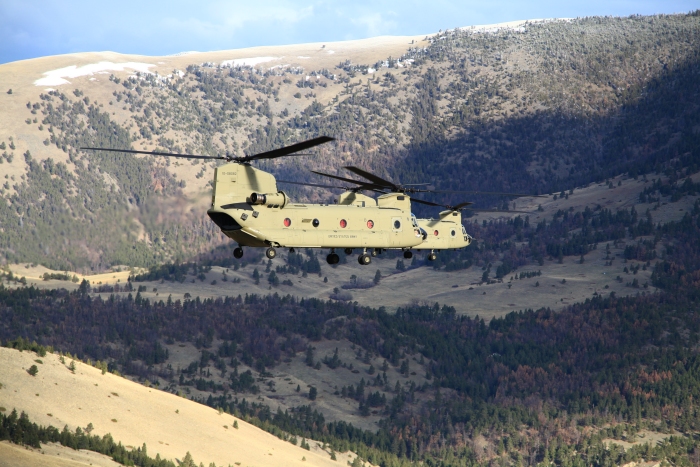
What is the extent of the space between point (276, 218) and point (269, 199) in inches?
49.5

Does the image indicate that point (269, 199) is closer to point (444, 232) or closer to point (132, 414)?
point (444, 232)

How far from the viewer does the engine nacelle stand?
2628 inches

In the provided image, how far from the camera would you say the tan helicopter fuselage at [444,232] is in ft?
271

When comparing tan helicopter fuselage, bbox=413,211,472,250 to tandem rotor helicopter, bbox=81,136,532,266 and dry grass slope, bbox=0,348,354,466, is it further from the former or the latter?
dry grass slope, bbox=0,348,354,466

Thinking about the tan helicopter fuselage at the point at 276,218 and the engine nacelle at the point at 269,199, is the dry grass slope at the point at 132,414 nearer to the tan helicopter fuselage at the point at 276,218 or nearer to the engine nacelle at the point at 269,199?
the tan helicopter fuselage at the point at 276,218

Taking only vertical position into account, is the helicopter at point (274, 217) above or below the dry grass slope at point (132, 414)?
above

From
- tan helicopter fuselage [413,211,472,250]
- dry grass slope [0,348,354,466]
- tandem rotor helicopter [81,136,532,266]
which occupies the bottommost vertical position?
dry grass slope [0,348,354,466]

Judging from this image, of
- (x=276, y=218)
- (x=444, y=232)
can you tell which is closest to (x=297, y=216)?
(x=276, y=218)

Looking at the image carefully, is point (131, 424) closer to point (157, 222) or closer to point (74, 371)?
Answer: point (74, 371)

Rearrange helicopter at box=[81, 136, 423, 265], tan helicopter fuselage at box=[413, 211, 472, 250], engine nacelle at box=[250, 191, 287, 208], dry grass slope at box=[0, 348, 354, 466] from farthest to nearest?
1. dry grass slope at box=[0, 348, 354, 466]
2. tan helicopter fuselage at box=[413, 211, 472, 250]
3. engine nacelle at box=[250, 191, 287, 208]
4. helicopter at box=[81, 136, 423, 265]

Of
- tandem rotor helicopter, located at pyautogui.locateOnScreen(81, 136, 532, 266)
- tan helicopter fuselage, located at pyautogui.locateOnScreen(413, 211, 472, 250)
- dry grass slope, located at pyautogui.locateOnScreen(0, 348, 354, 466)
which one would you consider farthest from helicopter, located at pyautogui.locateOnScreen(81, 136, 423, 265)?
dry grass slope, located at pyautogui.locateOnScreen(0, 348, 354, 466)

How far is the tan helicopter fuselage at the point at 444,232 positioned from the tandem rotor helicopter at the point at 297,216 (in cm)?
350

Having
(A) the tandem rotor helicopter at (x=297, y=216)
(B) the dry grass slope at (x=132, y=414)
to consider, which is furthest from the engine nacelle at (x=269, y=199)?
(B) the dry grass slope at (x=132, y=414)

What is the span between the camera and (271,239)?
220ft
